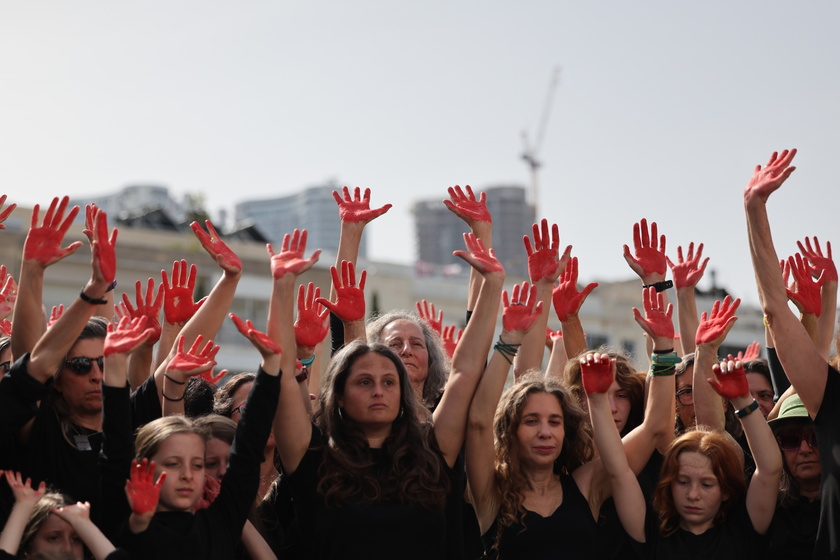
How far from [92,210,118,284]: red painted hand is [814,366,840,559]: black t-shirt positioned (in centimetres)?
298

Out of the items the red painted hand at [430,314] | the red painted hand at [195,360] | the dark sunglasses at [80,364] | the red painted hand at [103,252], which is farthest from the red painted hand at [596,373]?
the red painted hand at [430,314]

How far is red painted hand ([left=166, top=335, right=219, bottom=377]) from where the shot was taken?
16.7ft

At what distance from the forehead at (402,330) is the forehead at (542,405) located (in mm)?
931

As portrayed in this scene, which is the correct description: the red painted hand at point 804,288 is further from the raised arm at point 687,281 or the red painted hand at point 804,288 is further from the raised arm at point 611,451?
the raised arm at point 611,451

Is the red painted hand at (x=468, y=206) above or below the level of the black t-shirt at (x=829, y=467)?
above

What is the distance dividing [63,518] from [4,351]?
4.56 feet

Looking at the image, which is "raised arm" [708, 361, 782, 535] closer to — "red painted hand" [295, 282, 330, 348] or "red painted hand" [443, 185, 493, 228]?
"red painted hand" [443, 185, 493, 228]

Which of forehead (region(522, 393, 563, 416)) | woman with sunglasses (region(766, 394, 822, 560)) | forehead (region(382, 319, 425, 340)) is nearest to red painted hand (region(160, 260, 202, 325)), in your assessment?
forehead (region(382, 319, 425, 340))

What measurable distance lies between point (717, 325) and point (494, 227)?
249 ft

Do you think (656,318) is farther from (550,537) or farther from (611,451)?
(550,537)

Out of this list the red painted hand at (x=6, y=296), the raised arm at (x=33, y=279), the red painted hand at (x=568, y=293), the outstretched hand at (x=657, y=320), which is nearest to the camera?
the raised arm at (x=33, y=279)

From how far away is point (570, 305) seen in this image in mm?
6691

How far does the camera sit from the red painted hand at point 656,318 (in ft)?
18.9

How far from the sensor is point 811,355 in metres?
5.04
